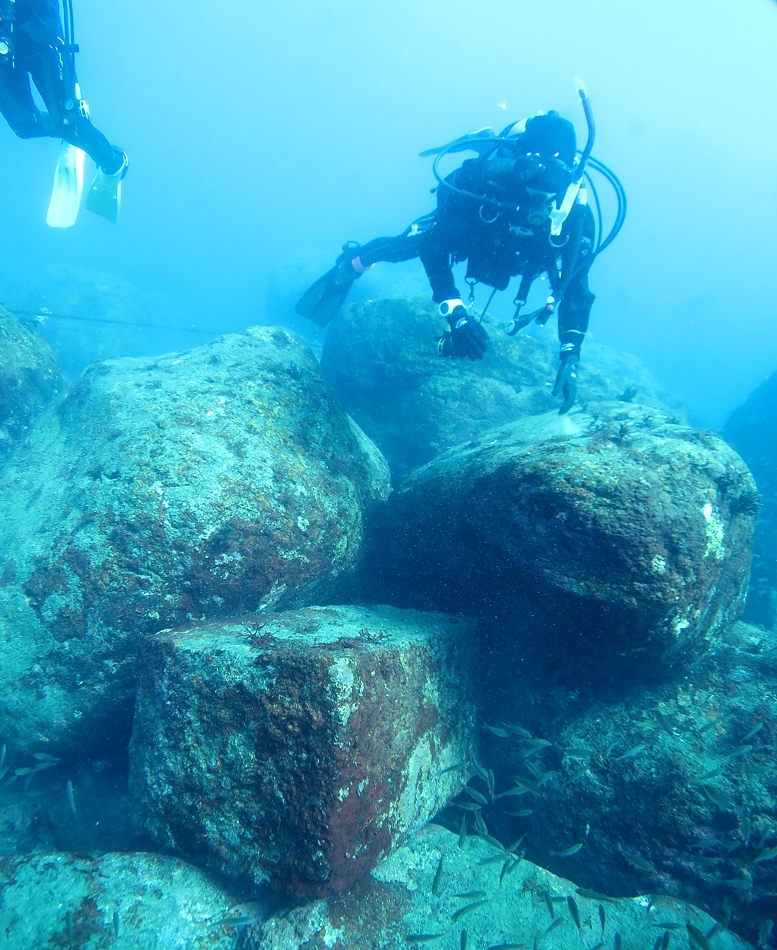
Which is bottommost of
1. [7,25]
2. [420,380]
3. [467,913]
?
[467,913]

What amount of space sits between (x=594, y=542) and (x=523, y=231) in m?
3.94

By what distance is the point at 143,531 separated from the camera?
328 cm

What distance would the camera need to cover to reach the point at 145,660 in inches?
111

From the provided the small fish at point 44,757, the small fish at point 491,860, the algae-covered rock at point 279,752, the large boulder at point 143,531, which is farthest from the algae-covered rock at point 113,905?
the small fish at point 491,860

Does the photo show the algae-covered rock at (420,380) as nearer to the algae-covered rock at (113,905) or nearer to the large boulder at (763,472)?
the large boulder at (763,472)

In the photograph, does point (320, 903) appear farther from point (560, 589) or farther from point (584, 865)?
point (560, 589)

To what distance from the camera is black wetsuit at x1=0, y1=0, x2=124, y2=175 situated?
5.90 metres

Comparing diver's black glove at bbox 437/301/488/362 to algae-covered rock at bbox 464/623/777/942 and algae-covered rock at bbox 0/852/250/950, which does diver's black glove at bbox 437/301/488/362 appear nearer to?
algae-covered rock at bbox 464/623/777/942

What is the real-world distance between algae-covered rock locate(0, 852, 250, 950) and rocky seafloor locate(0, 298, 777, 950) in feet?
0.04

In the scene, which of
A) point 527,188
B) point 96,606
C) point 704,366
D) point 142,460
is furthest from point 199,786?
point 704,366

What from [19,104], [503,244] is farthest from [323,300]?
[19,104]

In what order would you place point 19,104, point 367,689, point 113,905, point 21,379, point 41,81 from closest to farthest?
point 113,905 → point 367,689 → point 21,379 → point 41,81 → point 19,104

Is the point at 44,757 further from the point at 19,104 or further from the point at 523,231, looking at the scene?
the point at 19,104

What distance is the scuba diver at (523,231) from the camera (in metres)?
4.93
